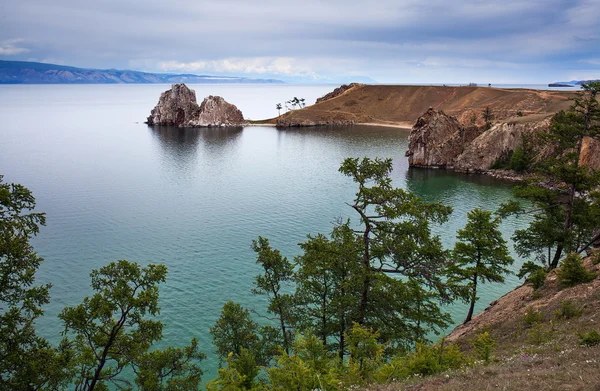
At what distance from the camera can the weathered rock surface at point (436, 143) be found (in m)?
105

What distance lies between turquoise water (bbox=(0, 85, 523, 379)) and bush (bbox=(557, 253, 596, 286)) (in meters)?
→ 9.63

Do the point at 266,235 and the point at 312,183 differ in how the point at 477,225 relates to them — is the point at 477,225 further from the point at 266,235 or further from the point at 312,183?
the point at 312,183

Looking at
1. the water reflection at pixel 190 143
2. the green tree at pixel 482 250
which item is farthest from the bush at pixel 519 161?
the water reflection at pixel 190 143

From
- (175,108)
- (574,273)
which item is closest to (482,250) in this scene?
(574,273)

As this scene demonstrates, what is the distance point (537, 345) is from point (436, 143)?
9210 centimetres

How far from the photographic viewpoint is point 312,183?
83.5 meters

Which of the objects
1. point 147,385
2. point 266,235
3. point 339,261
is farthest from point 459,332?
point 266,235

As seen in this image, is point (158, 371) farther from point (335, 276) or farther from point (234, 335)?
point (335, 276)

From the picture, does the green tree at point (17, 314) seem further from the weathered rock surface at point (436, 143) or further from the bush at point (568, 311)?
the weathered rock surface at point (436, 143)

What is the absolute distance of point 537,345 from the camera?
19344mm

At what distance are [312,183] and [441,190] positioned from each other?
24790 mm

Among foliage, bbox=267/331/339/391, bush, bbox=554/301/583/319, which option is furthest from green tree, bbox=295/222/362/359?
bush, bbox=554/301/583/319

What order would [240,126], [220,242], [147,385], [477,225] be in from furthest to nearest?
[240,126] < [220,242] < [477,225] < [147,385]

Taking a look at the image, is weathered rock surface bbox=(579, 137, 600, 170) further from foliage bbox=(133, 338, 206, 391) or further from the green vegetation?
foliage bbox=(133, 338, 206, 391)
